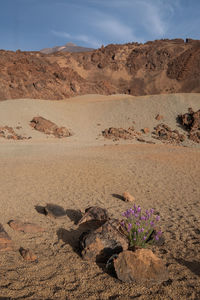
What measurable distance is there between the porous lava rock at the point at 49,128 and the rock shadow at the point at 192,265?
16836 millimetres

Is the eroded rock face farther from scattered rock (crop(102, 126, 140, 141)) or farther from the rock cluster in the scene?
the rock cluster

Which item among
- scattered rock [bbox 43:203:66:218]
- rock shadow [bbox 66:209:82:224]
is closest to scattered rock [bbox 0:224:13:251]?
scattered rock [bbox 43:203:66:218]

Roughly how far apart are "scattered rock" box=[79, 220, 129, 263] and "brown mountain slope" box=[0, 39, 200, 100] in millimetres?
30360

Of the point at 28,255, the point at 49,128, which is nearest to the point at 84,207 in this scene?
the point at 28,255

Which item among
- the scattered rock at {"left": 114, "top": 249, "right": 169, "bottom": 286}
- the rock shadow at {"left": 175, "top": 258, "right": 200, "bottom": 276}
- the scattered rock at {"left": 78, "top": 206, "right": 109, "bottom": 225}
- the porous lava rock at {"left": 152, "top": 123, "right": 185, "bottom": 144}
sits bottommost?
the rock shadow at {"left": 175, "top": 258, "right": 200, "bottom": 276}

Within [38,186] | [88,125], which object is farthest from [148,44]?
[38,186]

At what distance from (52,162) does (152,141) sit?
11583 mm

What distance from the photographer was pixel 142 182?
317 inches

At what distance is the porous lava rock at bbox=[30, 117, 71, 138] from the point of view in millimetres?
19422

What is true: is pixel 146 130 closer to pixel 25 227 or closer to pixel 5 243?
pixel 25 227

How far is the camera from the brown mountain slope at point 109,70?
32625 millimetres

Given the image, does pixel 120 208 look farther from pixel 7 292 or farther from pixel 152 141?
pixel 152 141

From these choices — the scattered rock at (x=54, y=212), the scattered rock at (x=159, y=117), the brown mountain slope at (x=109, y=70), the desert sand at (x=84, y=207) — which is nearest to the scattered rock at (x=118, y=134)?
the scattered rock at (x=159, y=117)

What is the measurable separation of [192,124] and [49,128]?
1349 centimetres
